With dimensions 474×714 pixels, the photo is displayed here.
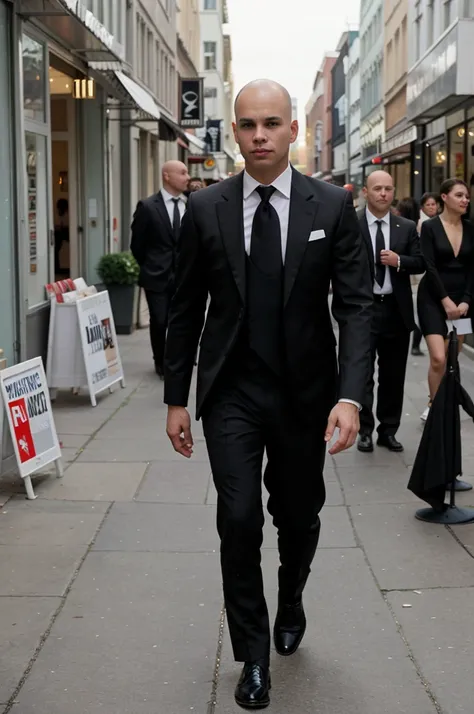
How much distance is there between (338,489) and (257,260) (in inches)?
145

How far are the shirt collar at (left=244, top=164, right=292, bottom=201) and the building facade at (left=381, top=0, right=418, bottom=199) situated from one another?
28.3 metres

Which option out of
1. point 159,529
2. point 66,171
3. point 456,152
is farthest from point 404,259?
point 456,152

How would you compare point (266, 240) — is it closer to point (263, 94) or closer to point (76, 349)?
point (263, 94)

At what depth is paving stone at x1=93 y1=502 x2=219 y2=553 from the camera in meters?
6.13

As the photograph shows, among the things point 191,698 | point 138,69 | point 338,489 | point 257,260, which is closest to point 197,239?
point 257,260

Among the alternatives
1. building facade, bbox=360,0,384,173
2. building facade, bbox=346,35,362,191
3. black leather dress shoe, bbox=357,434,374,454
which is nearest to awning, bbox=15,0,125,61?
black leather dress shoe, bbox=357,434,374,454

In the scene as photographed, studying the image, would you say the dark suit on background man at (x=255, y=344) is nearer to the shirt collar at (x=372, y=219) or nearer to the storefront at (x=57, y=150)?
the shirt collar at (x=372, y=219)

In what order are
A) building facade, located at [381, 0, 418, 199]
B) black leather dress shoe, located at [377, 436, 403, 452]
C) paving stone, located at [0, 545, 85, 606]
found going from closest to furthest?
paving stone, located at [0, 545, 85, 606]
black leather dress shoe, located at [377, 436, 403, 452]
building facade, located at [381, 0, 418, 199]

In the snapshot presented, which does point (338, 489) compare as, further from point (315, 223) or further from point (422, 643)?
point (315, 223)

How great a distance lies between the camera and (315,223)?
13.3 ft

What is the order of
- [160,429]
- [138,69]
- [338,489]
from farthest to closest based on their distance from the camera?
[138,69] < [160,429] < [338,489]

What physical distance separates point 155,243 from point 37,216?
1.28m

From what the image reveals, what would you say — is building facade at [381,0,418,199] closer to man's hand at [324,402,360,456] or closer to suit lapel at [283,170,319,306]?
suit lapel at [283,170,319,306]

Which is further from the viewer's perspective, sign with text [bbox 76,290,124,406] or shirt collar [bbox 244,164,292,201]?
sign with text [bbox 76,290,124,406]
